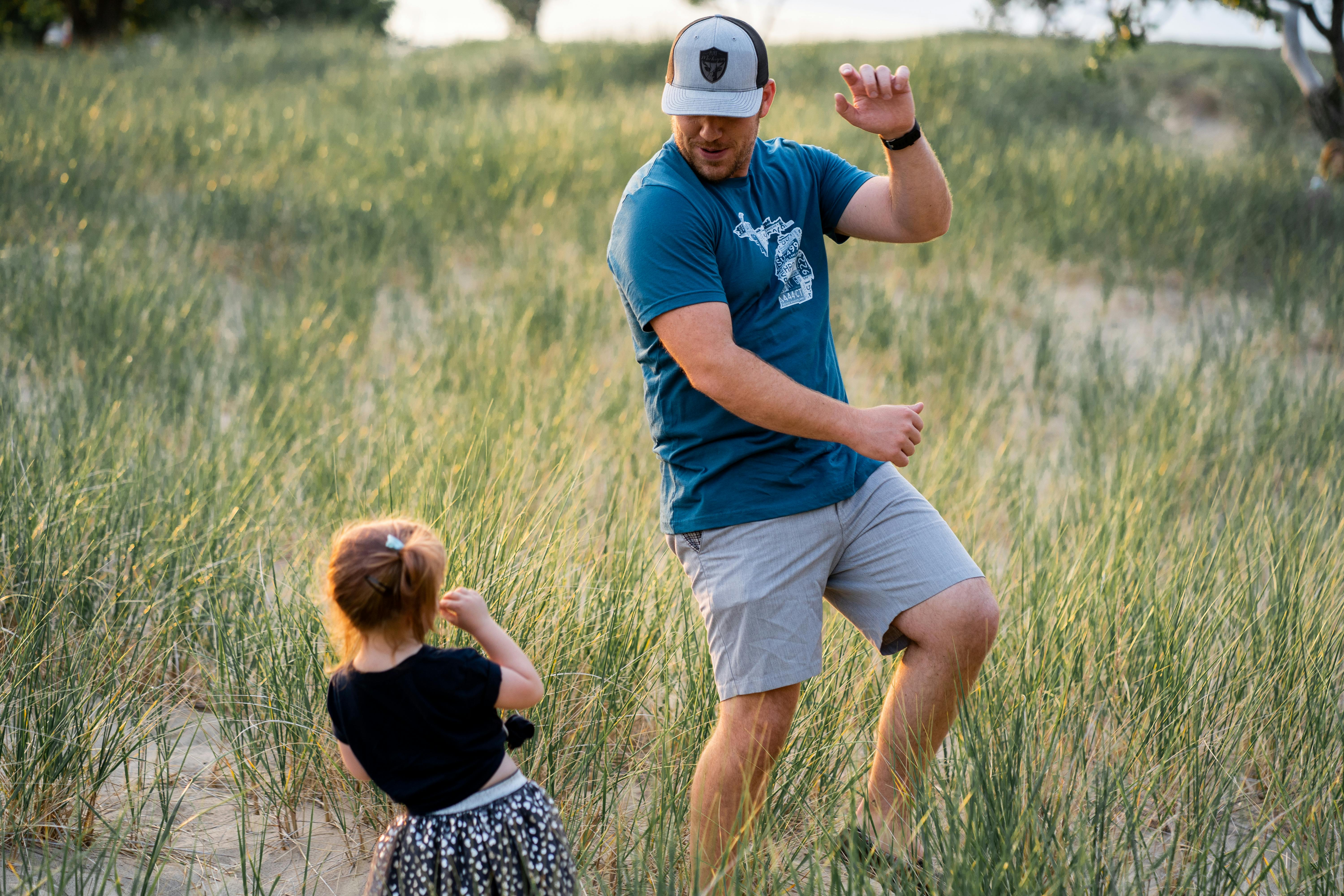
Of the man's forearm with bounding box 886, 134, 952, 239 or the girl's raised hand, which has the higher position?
the man's forearm with bounding box 886, 134, 952, 239

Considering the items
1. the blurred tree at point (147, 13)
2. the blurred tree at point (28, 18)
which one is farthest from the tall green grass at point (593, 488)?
the blurred tree at point (147, 13)

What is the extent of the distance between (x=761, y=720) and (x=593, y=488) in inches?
89.1

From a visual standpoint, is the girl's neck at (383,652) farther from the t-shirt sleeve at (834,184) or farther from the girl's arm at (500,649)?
the t-shirt sleeve at (834,184)

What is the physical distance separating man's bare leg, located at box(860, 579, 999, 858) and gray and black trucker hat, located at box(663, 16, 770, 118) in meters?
1.17

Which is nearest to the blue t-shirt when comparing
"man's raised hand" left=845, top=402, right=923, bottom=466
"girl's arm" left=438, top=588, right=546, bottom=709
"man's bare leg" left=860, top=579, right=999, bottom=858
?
"man's raised hand" left=845, top=402, right=923, bottom=466

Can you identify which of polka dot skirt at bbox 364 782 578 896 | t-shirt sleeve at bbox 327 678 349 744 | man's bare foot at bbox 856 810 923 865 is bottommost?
man's bare foot at bbox 856 810 923 865

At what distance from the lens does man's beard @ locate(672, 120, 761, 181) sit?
7.02 ft

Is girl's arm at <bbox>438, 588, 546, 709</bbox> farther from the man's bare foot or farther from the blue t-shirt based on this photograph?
the man's bare foot

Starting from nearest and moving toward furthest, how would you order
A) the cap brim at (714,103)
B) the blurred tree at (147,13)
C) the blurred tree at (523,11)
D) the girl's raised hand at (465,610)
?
the girl's raised hand at (465,610)
the cap brim at (714,103)
the blurred tree at (147,13)
the blurred tree at (523,11)

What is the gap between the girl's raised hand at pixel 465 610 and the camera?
1765 mm

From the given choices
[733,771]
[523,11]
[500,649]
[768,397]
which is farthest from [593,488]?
[523,11]

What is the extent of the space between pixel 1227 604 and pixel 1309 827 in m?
0.93

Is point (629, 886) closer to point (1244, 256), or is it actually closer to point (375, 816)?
point (375, 816)

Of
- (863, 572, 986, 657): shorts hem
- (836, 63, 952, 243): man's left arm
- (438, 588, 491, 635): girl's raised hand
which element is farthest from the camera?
(836, 63, 952, 243): man's left arm
